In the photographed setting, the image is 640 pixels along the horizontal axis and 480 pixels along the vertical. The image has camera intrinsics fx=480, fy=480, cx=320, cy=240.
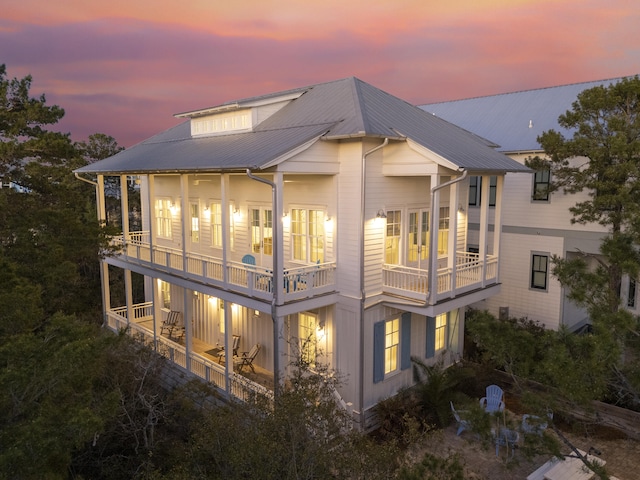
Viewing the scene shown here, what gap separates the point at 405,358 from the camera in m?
14.7

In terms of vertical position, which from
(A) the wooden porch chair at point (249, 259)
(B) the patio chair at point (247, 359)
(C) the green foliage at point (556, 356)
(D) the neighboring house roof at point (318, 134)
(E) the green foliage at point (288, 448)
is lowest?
(B) the patio chair at point (247, 359)

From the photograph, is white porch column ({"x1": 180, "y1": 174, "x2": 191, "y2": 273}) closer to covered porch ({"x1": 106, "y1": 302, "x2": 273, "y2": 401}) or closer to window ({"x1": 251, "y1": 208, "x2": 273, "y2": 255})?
window ({"x1": 251, "y1": 208, "x2": 273, "y2": 255})

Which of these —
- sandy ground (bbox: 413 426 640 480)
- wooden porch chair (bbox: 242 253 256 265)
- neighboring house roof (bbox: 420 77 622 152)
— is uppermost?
neighboring house roof (bbox: 420 77 622 152)

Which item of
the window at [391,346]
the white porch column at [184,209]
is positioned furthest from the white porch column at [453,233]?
the white porch column at [184,209]

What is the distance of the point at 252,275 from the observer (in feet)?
41.5

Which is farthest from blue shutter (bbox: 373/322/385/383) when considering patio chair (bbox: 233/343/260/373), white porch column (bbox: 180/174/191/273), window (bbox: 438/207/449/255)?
white porch column (bbox: 180/174/191/273)

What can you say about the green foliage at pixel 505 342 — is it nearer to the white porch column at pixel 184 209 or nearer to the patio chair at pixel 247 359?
the patio chair at pixel 247 359

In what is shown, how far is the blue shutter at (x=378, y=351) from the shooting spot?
13.5m

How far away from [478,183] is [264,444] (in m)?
17.5

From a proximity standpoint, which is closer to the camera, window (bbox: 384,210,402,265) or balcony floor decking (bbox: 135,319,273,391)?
window (bbox: 384,210,402,265)

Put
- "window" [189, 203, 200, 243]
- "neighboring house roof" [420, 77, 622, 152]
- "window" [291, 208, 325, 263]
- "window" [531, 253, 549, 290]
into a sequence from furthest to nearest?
"neighboring house roof" [420, 77, 622, 152] → "window" [531, 253, 549, 290] → "window" [189, 203, 200, 243] → "window" [291, 208, 325, 263]

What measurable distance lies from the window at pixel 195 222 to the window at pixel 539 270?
45.0ft

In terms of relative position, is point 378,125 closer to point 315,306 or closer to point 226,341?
point 315,306

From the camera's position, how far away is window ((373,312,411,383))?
44.6 ft
